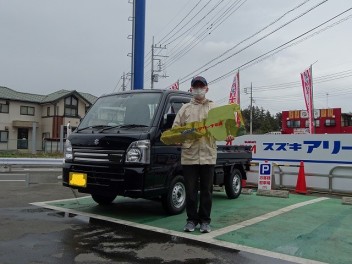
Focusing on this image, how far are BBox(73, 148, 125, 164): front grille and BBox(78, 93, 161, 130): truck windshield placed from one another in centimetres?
49

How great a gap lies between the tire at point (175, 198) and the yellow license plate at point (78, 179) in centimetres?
127

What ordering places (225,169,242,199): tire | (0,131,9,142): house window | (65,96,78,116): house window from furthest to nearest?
1. (65,96,78,116): house window
2. (0,131,9,142): house window
3. (225,169,242,199): tire

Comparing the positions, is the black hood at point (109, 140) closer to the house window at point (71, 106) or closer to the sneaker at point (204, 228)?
the sneaker at point (204, 228)

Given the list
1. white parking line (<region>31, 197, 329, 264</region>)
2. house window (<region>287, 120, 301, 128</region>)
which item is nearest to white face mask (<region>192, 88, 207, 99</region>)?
white parking line (<region>31, 197, 329, 264</region>)

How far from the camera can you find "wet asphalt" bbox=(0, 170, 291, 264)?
4.09 metres

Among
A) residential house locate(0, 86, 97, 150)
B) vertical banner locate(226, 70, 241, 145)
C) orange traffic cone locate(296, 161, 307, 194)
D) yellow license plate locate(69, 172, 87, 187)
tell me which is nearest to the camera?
yellow license plate locate(69, 172, 87, 187)

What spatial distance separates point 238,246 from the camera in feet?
15.2

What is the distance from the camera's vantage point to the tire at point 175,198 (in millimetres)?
6176

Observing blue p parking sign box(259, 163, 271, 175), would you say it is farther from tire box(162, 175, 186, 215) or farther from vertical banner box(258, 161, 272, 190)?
tire box(162, 175, 186, 215)

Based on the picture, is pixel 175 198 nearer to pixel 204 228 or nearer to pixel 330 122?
pixel 204 228

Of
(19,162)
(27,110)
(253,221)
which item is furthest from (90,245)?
(27,110)

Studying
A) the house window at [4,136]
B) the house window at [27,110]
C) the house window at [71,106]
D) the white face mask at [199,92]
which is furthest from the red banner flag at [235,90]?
the house window at [27,110]

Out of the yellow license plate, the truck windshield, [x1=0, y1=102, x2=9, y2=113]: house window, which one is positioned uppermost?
[x1=0, y1=102, x2=9, y2=113]: house window

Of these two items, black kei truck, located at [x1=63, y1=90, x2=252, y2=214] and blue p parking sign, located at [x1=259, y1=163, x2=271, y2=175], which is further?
blue p parking sign, located at [x1=259, y1=163, x2=271, y2=175]
